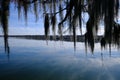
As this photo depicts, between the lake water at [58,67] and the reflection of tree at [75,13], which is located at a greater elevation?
the reflection of tree at [75,13]

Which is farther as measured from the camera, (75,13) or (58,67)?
(58,67)

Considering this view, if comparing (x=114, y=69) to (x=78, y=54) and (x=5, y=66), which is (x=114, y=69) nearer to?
(x=78, y=54)

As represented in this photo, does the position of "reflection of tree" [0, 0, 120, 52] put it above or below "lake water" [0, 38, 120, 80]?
above

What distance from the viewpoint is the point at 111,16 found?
9.90 feet

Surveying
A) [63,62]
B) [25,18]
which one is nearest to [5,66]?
[63,62]

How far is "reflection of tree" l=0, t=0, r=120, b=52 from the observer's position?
120 inches

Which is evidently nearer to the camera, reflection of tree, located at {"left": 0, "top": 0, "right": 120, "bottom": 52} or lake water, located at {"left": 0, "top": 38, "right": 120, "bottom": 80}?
reflection of tree, located at {"left": 0, "top": 0, "right": 120, "bottom": 52}

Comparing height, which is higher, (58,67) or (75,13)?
(75,13)

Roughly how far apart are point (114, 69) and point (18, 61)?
11.6 feet

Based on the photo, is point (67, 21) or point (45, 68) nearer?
point (67, 21)

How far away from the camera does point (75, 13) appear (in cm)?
338

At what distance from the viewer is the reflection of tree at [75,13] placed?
305 cm

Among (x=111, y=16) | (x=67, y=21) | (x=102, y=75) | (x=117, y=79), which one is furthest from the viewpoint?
(x=102, y=75)

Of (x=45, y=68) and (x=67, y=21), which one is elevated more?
(x=67, y=21)
